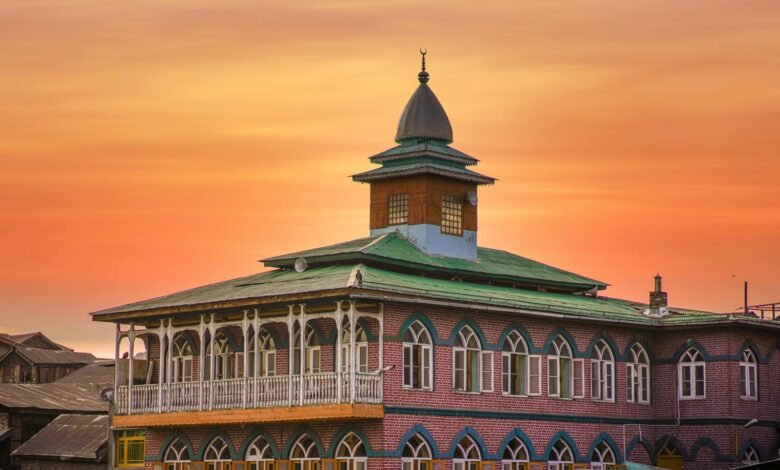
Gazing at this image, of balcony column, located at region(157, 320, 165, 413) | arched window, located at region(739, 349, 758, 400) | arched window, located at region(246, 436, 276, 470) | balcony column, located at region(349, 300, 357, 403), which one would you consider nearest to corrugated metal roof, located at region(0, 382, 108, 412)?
balcony column, located at region(157, 320, 165, 413)

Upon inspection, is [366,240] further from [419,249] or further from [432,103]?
[432,103]

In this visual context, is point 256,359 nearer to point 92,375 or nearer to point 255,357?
point 255,357

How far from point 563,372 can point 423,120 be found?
11683 mm

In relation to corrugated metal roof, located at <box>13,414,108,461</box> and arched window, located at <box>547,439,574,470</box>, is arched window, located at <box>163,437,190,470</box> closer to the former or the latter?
arched window, located at <box>547,439,574,470</box>

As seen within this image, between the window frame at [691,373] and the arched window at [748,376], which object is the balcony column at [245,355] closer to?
the window frame at [691,373]

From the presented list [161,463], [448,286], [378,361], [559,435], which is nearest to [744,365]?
[559,435]

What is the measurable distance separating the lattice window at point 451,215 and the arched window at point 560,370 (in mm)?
6281

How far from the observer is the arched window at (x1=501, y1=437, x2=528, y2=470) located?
5822 centimetres

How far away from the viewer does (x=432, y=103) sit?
65.1 metres

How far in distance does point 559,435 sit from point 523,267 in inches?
310

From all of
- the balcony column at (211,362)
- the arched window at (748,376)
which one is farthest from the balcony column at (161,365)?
the arched window at (748,376)

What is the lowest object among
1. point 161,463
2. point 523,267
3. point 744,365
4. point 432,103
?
point 161,463

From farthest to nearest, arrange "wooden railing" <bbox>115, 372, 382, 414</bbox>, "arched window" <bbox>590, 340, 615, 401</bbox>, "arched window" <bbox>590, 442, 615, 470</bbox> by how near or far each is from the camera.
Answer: "arched window" <bbox>590, 340, 615, 401</bbox>
"arched window" <bbox>590, 442, 615, 470</bbox>
"wooden railing" <bbox>115, 372, 382, 414</bbox>

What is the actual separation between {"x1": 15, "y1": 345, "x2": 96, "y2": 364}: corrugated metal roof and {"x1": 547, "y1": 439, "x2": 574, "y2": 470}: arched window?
2765 inches
